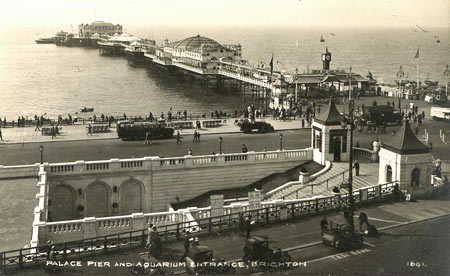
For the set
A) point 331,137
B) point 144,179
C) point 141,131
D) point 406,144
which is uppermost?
point 406,144

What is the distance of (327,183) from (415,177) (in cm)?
597

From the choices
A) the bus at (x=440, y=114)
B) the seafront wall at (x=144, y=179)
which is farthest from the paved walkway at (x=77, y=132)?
the bus at (x=440, y=114)

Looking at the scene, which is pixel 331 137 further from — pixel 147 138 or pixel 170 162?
pixel 147 138

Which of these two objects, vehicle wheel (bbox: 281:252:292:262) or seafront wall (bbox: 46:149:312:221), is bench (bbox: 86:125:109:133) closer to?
seafront wall (bbox: 46:149:312:221)

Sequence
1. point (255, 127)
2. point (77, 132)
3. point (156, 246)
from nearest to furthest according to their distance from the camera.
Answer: point (156, 246) < point (255, 127) < point (77, 132)

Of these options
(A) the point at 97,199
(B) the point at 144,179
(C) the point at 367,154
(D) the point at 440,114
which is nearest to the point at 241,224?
(B) the point at 144,179

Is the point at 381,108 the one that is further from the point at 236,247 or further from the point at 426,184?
the point at 236,247

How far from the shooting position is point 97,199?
121ft

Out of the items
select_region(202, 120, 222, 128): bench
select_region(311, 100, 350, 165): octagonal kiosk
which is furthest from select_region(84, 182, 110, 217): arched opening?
select_region(202, 120, 222, 128): bench

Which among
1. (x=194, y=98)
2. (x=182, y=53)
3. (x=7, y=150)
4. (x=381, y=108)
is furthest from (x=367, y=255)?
(x=182, y=53)

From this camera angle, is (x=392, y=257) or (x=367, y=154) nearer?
(x=392, y=257)

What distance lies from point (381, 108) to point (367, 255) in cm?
3431

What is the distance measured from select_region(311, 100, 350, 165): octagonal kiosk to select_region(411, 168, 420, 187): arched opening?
8.66 meters

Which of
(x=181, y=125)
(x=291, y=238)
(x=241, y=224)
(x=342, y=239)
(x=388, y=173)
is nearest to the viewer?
(x=342, y=239)
